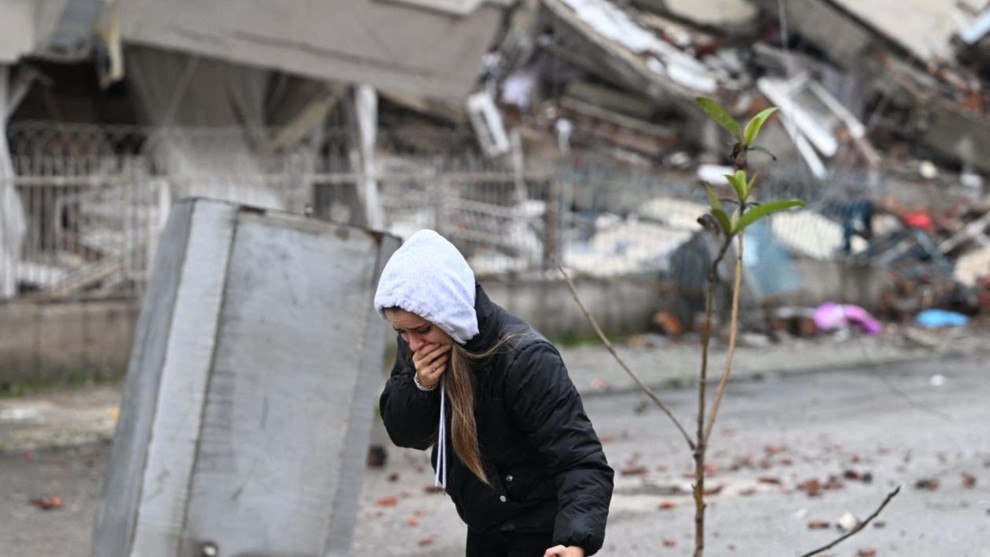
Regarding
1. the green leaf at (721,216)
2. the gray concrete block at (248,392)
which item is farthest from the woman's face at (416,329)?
the gray concrete block at (248,392)

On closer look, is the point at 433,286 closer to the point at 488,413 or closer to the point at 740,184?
the point at 488,413

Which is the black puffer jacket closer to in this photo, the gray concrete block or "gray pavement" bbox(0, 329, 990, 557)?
the gray concrete block

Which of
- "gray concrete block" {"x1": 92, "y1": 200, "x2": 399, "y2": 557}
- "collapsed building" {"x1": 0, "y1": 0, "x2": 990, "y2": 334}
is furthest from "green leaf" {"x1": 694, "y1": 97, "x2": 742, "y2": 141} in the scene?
"collapsed building" {"x1": 0, "y1": 0, "x2": 990, "y2": 334}

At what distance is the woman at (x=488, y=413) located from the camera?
3.26 m

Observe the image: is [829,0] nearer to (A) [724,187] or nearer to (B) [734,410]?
(A) [724,187]

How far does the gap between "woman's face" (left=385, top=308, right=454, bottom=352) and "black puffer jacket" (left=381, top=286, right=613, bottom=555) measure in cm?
11

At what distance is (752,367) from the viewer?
43.8 feet

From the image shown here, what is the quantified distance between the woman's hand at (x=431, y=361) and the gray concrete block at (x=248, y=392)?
2.30 m

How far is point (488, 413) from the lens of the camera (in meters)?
3.46

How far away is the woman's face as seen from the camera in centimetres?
326

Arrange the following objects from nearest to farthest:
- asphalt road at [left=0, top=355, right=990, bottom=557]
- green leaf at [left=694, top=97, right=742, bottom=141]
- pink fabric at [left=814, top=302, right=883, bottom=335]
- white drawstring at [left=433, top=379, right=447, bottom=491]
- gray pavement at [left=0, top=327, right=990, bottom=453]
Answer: green leaf at [left=694, top=97, right=742, bottom=141]
white drawstring at [left=433, top=379, right=447, bottom=491]
asphalt road at [left=0, top=355, right=990, bottom=557]
gray pavement at [left=0, top=327, right=990, bottom=453]
pink fabric at [left=814, top=302, right=883, bottom=335]

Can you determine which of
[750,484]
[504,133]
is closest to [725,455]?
[750,484]

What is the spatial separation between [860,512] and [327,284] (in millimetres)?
3243

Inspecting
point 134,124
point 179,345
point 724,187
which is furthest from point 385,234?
point 724,187
